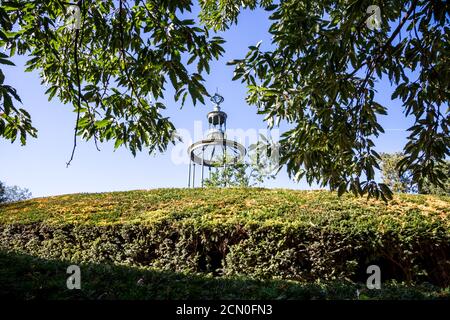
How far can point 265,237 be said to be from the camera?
26.0ft

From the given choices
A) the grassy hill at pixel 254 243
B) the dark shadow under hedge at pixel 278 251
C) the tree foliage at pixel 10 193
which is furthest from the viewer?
the tree foliage at pixel 10 193

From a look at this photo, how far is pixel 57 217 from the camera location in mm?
10938

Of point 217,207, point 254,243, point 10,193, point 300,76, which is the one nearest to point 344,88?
point 300,76

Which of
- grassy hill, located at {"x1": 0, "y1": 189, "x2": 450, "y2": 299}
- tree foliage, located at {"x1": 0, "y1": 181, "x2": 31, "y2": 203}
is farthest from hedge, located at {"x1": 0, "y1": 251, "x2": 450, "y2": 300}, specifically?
tree foliage, located at {"x1": 0, "y1": 181, "x2": 31, "y2": 203}

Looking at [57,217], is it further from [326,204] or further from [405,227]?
[405,227]

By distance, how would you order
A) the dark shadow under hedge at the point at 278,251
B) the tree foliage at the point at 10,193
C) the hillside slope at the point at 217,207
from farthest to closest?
the tree foliage at the point at 10,193, the hillside slope at the point at 217,207, the dark shadow under hedge at the point at 278,251

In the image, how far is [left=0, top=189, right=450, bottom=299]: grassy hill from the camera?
5.93 metres

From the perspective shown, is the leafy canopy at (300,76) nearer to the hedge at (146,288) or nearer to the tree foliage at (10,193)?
the hedge at (146,288)

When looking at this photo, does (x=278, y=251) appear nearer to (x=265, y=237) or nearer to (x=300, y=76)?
(x=265, y=237)

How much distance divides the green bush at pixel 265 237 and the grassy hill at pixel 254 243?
0.02 metres

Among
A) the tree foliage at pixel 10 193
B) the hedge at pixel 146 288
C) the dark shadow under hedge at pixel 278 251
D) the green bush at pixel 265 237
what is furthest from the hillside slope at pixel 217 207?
the tree foliage at pixel 10 193

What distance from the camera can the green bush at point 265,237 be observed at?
7258mm

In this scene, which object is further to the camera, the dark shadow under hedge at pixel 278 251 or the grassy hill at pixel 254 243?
the dark shadow under hedge at pixel 278 251
